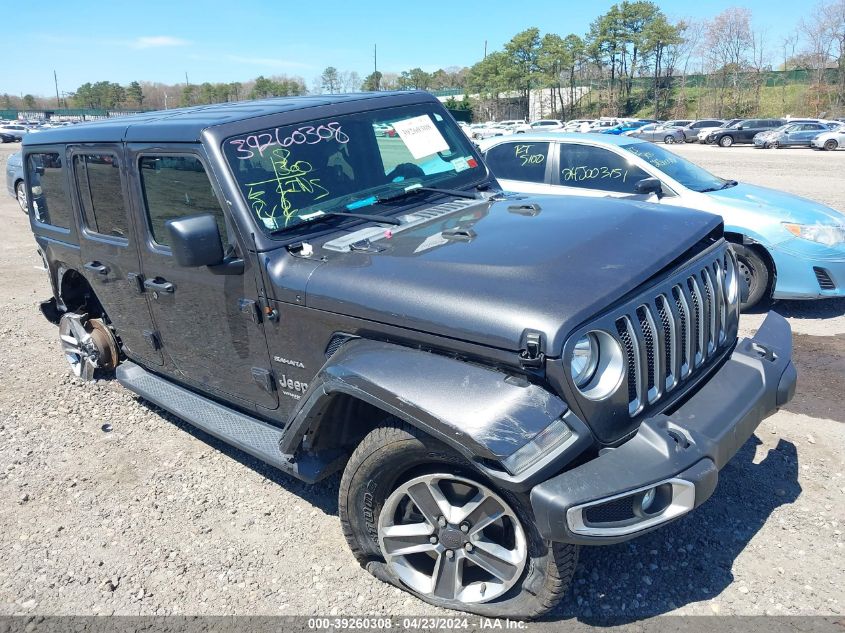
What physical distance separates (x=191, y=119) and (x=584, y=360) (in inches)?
100

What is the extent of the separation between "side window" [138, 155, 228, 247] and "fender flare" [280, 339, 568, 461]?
1189mm

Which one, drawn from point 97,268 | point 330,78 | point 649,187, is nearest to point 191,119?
point 97,268

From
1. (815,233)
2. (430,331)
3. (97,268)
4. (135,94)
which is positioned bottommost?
(815,233)

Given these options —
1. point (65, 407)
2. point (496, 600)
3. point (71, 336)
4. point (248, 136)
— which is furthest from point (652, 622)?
point (71, 336)

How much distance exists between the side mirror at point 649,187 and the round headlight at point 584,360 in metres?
4.68

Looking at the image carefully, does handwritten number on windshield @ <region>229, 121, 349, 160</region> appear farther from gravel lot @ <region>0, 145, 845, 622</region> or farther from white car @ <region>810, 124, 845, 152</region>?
white car @ <region>810, 124, 845, 152</region>

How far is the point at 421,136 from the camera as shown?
4.01 meters

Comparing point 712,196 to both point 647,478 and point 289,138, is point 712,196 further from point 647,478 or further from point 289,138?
point 647,478

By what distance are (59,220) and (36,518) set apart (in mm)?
2190

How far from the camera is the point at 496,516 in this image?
98.2 inches

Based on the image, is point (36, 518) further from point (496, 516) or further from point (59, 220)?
point (496, 516)

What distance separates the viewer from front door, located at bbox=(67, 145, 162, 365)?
398 cm

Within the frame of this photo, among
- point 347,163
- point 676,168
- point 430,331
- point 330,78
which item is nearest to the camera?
point 430,331

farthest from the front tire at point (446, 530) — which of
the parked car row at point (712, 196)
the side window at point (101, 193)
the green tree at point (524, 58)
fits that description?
the green tree at point (524, 58)
